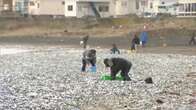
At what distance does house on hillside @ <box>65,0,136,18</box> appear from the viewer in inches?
3691

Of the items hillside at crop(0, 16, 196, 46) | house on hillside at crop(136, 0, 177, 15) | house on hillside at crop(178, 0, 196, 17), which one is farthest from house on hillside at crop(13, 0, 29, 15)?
house on hillside at crop(178, 0, 196, 17)

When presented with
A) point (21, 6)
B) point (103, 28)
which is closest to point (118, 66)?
point (103, 28)

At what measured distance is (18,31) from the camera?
279 ft

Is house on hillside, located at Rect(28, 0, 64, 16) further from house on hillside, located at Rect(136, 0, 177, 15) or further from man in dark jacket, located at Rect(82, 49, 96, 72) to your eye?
man in dark jacket, located at Rect(82, 49, 96, 72)

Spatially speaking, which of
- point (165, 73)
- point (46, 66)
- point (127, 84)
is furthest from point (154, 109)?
point (46, 66)

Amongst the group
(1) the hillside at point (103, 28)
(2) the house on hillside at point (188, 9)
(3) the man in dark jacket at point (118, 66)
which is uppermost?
(2) the house on hillside at point (188, 9)

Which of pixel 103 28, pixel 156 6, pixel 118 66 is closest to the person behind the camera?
pixel 118 66

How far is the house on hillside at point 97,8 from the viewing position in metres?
93.8

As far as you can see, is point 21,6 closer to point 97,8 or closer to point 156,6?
point 97,8

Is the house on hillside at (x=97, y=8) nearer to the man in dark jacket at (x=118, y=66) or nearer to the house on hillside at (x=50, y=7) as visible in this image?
the house on hillside at (x=50, y=7)

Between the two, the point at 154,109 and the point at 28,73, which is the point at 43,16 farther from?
the point at 154,109

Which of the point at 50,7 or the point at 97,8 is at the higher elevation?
the point at 50,7

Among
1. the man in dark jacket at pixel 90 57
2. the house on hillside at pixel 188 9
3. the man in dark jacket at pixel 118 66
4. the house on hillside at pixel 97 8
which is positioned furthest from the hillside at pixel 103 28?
the man in dark jacket at pixel 118 66

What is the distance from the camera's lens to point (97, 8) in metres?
95.2
